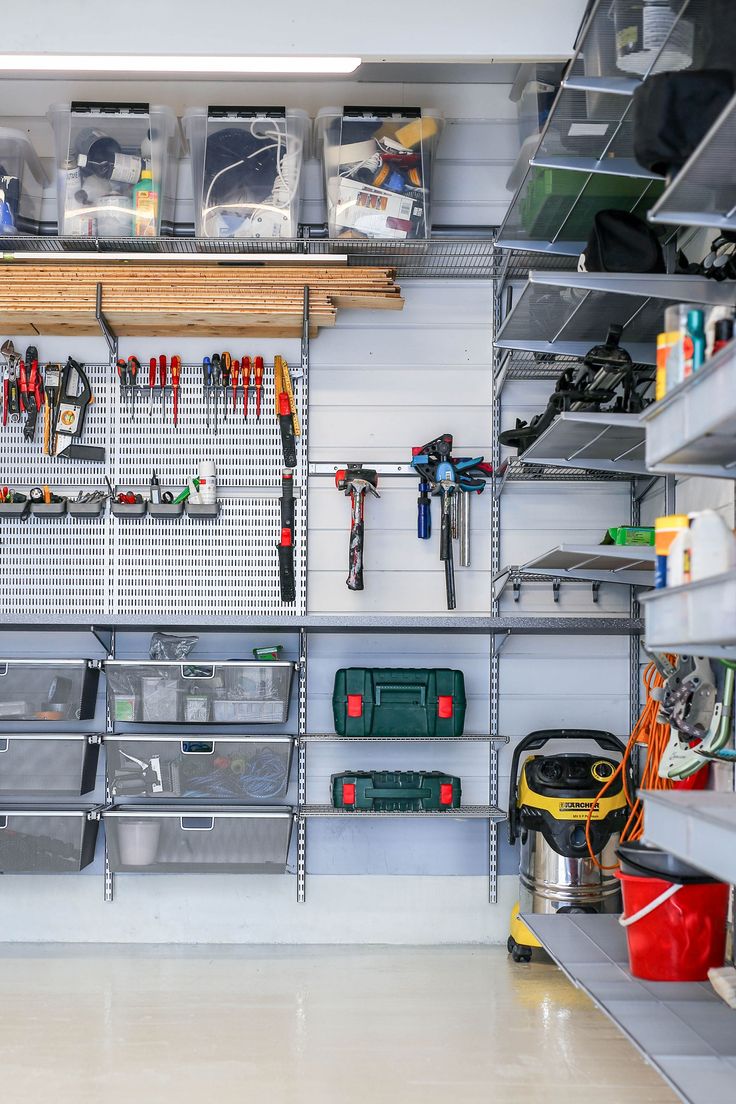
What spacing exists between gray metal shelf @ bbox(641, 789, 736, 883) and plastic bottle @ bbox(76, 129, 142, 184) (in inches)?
139

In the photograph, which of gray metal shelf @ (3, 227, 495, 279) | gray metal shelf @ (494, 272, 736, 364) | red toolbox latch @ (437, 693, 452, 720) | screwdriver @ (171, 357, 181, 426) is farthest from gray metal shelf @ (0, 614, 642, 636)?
gray metal shelf @ (3, 227, 495, 279)

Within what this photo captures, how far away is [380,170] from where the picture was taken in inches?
180

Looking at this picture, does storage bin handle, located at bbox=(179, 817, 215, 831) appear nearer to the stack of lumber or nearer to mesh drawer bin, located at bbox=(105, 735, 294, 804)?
mesh drawer bin, located at bbox=(105, 735, 294, 804)

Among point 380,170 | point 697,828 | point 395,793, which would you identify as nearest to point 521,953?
point 395,793

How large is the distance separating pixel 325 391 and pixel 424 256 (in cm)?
77

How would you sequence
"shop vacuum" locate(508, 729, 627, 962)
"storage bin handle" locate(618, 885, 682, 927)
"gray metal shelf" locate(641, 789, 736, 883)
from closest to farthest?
"gray metal shelf" locate(641, 789, 736, 883)
"storage bin handle" locate(618, 885, 682, 927)
"shop vacuum" locate(508, 729, 627, 962)

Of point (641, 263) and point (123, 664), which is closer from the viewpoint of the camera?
point (641, 263)

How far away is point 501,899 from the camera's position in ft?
16.0

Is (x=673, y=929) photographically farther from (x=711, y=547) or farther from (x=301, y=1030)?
(x=711, y=547)

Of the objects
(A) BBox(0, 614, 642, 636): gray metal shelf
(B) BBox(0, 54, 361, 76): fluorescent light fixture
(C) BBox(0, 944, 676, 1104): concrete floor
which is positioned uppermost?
(B) BBox(0, 54, 361, 76): fluorescent light fixture

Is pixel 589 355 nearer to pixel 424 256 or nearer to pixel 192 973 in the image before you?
pixel 424 256

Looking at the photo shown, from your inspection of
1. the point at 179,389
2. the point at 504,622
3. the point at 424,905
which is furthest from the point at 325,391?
the point at 424,905

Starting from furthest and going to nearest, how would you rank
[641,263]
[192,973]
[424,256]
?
1. [424,256]
2. [192,973]
3. [641,263]

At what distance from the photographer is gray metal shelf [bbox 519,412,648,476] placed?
3465mm
